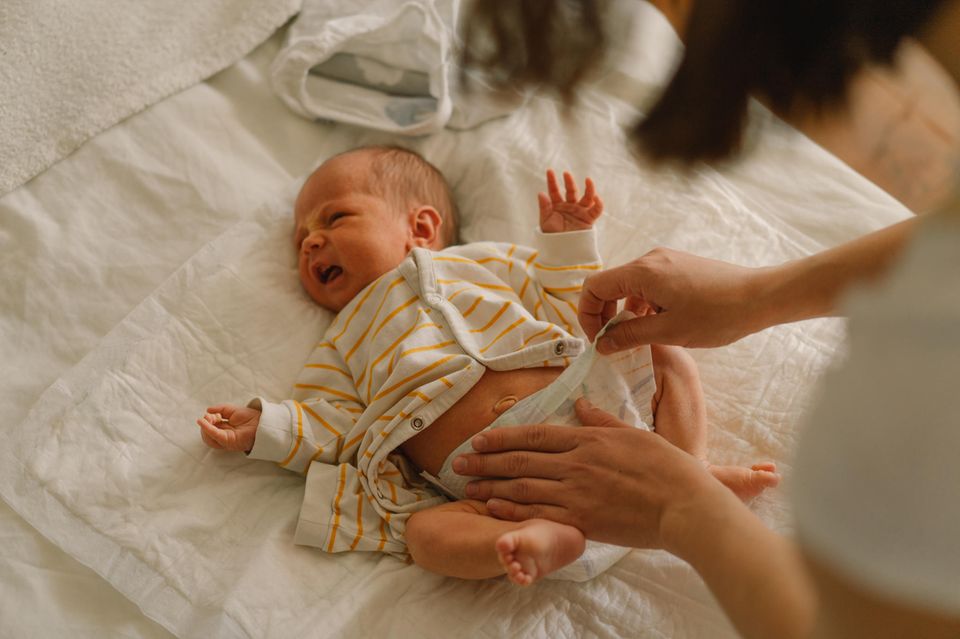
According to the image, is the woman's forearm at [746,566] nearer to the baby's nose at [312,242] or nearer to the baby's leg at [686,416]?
the baby's leg at [686,416]

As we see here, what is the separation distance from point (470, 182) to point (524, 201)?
0.11 metres

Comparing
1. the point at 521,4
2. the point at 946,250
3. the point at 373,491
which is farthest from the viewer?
the point at 373,491

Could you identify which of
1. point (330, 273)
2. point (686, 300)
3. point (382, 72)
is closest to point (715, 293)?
point (686, 300)

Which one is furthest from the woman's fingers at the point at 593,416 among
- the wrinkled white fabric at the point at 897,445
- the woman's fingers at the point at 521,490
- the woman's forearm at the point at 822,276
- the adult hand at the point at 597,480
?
the wrinkled white fabric at the point at 897,445

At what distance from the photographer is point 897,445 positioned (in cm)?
35

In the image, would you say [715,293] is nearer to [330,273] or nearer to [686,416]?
[686,416]

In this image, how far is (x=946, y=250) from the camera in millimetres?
328

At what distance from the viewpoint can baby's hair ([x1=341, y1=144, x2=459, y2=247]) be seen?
1.32 metres

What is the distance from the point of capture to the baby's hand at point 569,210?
123 cm

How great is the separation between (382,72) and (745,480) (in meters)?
0.95

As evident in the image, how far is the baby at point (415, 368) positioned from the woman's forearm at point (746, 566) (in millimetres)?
156

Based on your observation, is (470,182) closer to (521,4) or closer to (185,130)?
(185,130)

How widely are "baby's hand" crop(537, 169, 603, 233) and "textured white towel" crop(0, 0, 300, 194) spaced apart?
664 mm

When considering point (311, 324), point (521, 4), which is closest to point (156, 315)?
point (311, 324)
